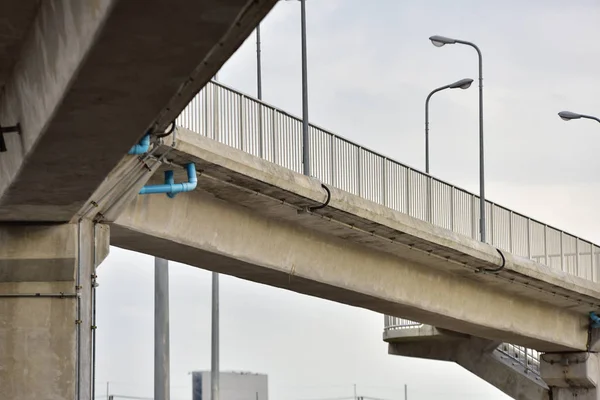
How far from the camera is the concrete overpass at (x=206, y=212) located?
10.4 metres

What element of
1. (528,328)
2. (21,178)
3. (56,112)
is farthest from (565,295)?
(56,112)

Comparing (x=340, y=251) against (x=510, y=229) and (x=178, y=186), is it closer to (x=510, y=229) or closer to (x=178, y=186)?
(x=178, y=186)

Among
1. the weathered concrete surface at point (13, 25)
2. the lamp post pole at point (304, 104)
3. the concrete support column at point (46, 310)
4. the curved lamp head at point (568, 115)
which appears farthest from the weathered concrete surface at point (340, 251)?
the curved lamp head at point (568, 115)

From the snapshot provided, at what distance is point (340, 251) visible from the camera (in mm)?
25016

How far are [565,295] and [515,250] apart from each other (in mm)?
2100

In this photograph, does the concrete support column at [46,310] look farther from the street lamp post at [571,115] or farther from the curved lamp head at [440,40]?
the street lamp post at [571,115]

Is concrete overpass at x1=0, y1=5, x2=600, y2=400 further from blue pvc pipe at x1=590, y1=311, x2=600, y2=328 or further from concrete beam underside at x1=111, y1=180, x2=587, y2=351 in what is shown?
blue pvc pipe at x1=590, y1=311, x2=600, y2=328

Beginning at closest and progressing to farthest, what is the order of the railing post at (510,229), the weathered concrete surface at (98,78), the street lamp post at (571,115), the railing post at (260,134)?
the weathered concrete surface at (98,78) < the railing post at (260,134) < the railing post at (510,229) < the street lamp post at (571,115)

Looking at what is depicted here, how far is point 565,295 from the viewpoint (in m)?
33.8

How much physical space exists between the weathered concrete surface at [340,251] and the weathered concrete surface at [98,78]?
4143 mm

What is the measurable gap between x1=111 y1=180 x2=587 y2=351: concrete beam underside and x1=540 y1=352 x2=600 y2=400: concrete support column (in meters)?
1.63

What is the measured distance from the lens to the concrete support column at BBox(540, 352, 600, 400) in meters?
37.0

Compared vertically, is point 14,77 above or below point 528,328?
above

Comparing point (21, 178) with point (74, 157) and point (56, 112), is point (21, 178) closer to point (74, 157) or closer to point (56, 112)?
point (74, 157)
